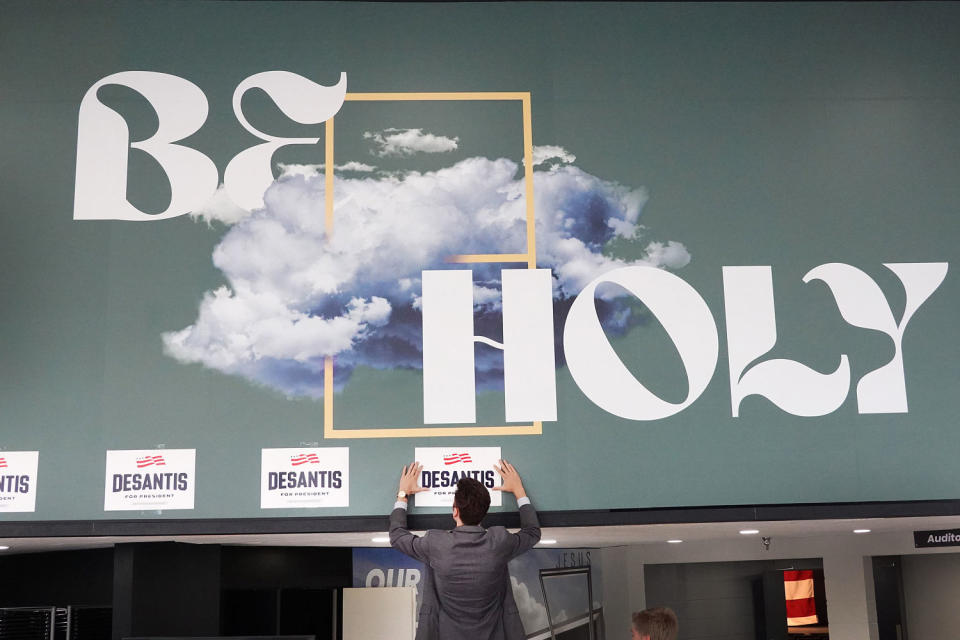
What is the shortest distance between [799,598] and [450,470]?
6931 mm

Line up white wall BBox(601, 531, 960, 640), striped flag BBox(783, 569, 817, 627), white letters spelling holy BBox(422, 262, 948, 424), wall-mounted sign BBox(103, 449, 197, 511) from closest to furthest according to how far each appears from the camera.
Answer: wall-mounted sign BBox(103, 449, 197, 511) < white letters spelling holy BBox(422, 262, 948, 424) < white wall BBox(601, 531, 960, 640) < striped flag BBox(783, 569, 817, 627)

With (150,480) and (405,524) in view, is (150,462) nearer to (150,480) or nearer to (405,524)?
(150,480)

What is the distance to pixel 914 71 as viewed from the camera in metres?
4.49

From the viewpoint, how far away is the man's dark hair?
12.4ft

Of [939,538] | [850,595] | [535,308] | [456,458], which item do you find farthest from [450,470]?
[850,595]

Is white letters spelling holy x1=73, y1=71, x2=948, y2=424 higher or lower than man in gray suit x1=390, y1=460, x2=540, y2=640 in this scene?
higher

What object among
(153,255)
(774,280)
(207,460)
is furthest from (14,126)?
(774,280)

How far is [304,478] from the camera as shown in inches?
156

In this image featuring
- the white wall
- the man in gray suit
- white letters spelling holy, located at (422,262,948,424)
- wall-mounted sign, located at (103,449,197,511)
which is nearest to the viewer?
the man in gray suit

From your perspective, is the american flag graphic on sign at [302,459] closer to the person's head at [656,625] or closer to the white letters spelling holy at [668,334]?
the white letters spelling holy at [668,334]

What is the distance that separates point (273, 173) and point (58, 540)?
188 cm

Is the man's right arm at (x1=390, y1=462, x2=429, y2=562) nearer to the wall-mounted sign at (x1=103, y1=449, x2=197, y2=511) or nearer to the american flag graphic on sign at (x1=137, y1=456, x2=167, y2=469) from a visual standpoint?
the wall-mounted sign at (x1=103, y1=449, x2=197, y2=511)

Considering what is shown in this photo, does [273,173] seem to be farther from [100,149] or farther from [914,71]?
[914,71]

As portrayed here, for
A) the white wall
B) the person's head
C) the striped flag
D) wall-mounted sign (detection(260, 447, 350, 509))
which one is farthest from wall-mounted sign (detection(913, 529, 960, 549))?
wall-mounted sign (detection(260, 447, 350, 509))
